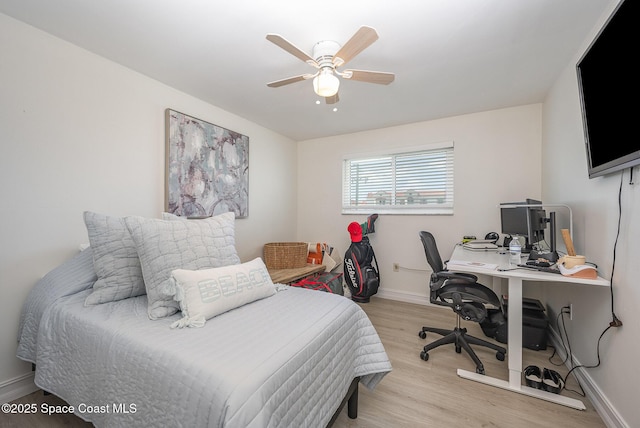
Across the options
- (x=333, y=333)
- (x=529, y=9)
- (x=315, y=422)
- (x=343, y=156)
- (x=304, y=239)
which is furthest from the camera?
(x=304, y=239)

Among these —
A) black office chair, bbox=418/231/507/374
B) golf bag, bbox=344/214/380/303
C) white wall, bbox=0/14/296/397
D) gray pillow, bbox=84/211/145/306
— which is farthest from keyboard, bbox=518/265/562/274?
white wall, bbox=0/14/296/397

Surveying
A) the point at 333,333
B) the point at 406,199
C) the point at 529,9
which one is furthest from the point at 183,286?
the point at 406,199

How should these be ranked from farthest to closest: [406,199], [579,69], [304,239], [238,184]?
[304,239]
[406,199]
[238,184]
[579,69]

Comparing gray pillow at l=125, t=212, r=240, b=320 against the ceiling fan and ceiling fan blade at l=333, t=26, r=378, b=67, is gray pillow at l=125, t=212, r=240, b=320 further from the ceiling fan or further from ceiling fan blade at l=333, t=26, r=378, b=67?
ceiling fan blade at l=333, t=26, r=378, b=67

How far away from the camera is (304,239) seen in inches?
161

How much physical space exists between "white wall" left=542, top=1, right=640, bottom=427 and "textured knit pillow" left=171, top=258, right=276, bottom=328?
1901mm

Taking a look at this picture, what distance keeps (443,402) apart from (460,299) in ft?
2.18

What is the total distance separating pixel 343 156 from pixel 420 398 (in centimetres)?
295

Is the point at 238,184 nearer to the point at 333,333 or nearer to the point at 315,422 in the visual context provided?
the point at 333,333

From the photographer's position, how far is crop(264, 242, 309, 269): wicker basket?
10.6 ft

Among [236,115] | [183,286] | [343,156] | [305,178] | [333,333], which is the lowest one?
[333,333]

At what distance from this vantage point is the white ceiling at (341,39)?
→ 147 centimetres

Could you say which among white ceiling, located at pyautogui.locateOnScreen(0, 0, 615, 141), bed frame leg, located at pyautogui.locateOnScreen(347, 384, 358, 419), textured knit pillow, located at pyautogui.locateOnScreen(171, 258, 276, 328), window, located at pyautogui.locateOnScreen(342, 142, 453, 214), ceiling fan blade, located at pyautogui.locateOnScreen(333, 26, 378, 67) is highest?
white ceiling, located at pyautogui.locateOnScreen(0, 0, 615, 141)

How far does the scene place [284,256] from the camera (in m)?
3.23
